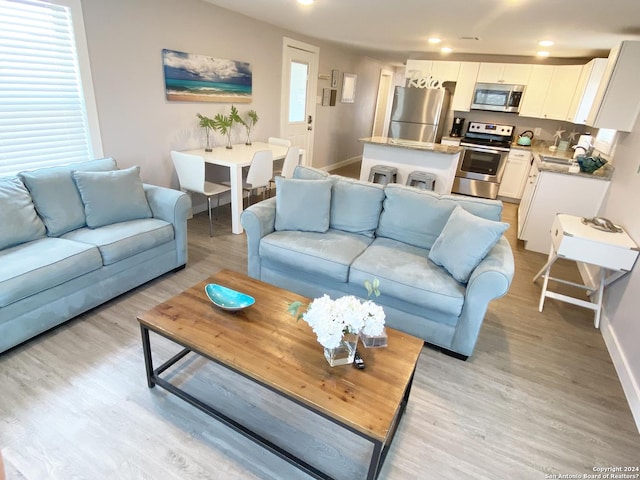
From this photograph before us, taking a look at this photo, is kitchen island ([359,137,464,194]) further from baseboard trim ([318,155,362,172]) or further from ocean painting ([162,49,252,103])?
baseboard trim ([318,155,362,172])

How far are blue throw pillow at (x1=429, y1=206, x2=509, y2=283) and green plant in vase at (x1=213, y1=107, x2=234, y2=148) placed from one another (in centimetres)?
303

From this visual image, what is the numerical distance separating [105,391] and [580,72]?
262 inches

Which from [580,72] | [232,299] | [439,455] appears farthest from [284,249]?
[580,72]

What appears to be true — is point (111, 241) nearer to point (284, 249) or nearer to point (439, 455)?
point (284, 249)

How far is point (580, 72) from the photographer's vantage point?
4.96 m

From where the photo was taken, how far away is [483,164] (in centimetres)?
566

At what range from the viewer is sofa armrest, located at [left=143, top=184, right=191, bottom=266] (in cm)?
280

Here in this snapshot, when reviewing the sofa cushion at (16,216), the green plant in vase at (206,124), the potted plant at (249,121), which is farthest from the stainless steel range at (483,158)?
the sofa cushion at (16,216)

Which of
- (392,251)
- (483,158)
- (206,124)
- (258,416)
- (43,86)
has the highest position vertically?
(43,86)

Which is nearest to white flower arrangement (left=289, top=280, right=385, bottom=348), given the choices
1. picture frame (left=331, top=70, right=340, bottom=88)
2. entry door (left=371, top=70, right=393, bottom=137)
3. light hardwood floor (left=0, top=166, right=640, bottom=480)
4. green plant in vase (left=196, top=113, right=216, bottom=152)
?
light hardwood floor (left=0, top=166, right=640, bottom=480)

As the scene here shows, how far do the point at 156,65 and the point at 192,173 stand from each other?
1144 millimetres

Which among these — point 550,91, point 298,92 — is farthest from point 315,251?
point 550,91

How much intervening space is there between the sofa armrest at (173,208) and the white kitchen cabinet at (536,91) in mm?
5413

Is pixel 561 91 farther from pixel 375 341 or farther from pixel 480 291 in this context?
pixel 375 341
